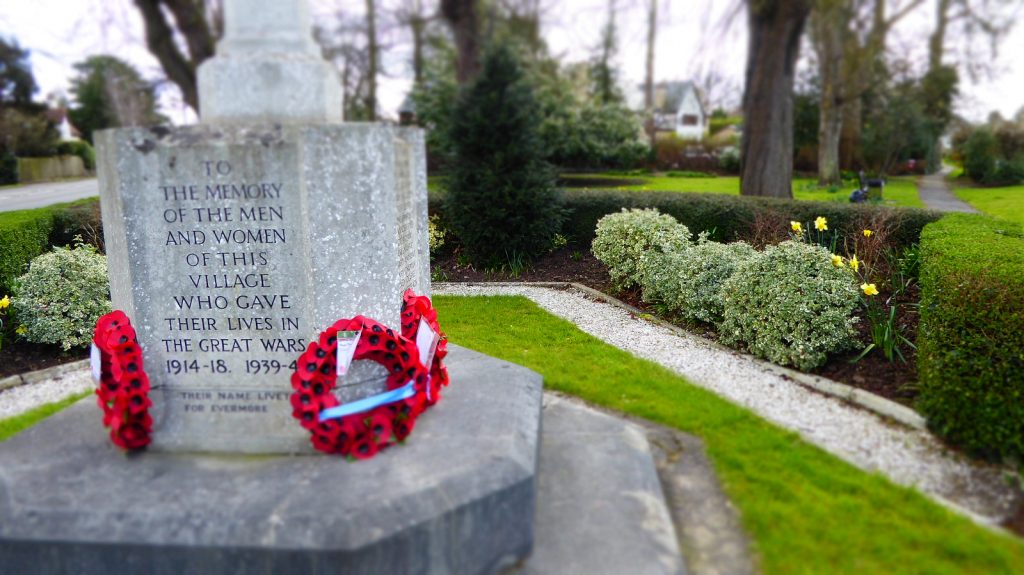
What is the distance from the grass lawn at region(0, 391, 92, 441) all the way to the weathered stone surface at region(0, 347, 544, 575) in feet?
4.05

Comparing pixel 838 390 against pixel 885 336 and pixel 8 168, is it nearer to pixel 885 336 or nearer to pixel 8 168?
pixel 885 336

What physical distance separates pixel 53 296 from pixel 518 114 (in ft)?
20.6

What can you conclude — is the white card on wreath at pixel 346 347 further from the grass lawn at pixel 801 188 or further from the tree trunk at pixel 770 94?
the grass lawn at pixel 801 188

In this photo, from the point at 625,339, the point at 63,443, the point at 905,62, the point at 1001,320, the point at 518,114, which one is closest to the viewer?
the point at 63,443

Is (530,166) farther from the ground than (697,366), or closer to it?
farther from the ground

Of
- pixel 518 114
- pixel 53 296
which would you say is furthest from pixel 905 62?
pixel 53 296

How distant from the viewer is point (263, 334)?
145 inches

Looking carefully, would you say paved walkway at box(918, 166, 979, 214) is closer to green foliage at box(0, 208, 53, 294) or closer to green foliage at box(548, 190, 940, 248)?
green foliage at box(548, 190, 940, 248)

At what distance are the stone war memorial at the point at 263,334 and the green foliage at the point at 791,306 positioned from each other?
2.89 metres

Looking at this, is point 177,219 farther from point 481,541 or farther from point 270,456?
point 481,541

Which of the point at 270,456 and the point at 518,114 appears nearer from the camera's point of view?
the point at 270,456

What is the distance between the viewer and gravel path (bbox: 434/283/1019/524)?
3762 millimetres

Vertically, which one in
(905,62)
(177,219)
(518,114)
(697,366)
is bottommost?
(697,366)

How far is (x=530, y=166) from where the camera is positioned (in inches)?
403
